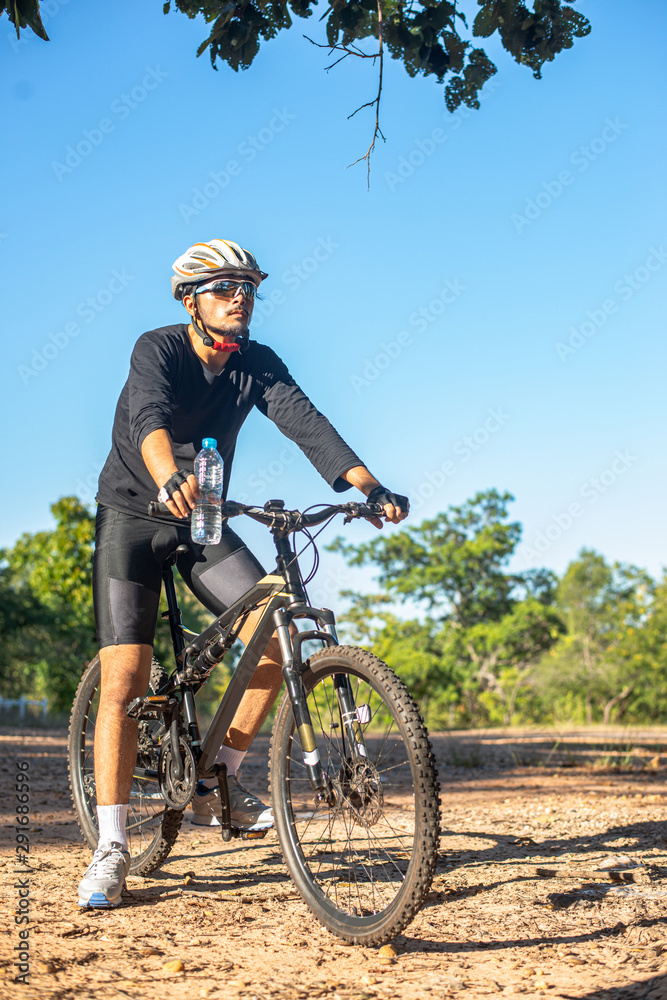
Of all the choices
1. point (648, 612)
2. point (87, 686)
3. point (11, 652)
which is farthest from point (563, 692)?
point (87, 686)

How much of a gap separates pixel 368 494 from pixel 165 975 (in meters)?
1.68

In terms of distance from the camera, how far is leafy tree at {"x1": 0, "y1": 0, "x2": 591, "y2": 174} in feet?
12.5

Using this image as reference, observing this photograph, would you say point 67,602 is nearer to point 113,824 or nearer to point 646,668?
point 646,668

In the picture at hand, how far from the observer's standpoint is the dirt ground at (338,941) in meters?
2.07

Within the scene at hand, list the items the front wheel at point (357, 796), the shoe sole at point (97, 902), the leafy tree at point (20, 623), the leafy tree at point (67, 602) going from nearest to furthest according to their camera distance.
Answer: the front wheel at point (357, 796) < the shoe sole at point (97, 902) < the leafy tree at point (20, 623) < the leafy tree at point (67, 602)

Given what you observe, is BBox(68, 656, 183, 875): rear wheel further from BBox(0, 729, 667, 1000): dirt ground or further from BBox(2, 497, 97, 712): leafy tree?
BBox(2, 497, 97, 712): leafy tree

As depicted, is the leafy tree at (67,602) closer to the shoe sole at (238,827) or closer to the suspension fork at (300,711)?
the shoe sole at (238,827)

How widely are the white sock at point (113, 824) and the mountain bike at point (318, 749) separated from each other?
0.17 m

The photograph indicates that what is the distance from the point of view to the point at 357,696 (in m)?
2.53

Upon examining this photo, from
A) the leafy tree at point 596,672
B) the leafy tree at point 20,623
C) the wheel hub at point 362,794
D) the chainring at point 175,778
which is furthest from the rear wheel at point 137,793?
the leafy tree at point 596,672

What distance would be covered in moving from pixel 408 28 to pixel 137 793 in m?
3.83

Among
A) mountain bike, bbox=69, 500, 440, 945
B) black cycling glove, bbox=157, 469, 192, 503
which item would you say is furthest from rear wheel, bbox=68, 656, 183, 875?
black cycling glove, bbox=157, 469, 192, 503

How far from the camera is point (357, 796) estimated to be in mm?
2488

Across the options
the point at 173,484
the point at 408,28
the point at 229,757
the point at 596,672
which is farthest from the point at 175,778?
the point at 596,672
